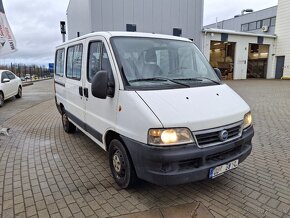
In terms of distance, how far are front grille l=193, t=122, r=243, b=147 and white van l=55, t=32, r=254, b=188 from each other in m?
0.01

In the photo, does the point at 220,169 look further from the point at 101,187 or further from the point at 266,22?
the point at 266,22

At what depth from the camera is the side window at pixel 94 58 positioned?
382 cm

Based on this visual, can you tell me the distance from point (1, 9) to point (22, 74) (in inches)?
1246

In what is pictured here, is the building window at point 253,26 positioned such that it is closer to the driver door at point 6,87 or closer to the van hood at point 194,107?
the driver door at point 6,87

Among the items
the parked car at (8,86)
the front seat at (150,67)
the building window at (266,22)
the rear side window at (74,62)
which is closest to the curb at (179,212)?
the front seat at (150,67)

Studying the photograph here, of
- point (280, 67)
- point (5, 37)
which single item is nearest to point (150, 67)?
point (5, 37)

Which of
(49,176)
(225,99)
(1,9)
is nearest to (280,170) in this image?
(225,99)

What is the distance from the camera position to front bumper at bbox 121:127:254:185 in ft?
8.93

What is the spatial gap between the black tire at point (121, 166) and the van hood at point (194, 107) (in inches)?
32.7

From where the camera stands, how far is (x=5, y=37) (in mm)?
6711

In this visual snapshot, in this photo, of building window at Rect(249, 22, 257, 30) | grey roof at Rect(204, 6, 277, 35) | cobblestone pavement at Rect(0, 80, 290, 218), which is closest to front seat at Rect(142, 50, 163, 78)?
cobblestone pavement at Rect(0, 80, 290, 218)

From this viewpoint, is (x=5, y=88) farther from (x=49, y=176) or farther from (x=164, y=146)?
(x=164, y=146)

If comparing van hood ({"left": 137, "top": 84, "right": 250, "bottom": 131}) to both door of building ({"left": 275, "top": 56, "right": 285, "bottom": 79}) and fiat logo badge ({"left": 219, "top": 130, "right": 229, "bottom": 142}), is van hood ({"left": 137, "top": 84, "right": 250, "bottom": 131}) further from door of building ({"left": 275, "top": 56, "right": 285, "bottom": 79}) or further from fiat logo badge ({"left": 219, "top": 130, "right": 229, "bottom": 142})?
door of building ({"left": 275, "top": 56, "right": 285, "bottom": 79})

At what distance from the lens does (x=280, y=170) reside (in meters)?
4.12
